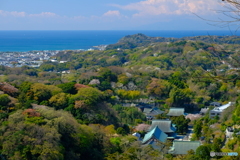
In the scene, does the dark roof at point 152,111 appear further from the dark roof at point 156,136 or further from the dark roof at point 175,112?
the dark roof at point 156,136

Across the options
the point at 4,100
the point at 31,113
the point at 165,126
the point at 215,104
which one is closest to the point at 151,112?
the point at 165,126

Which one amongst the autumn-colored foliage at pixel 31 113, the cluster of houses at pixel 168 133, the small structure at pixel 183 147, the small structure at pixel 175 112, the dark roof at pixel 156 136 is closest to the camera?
the autumn-colored foliage at pixel 31 113

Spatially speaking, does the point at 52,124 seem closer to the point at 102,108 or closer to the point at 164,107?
the point at 102,108

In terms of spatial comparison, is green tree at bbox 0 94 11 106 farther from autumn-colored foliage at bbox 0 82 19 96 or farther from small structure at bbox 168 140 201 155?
small structure at bbox 168 140 201 155

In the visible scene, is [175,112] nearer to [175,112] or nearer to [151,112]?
[175,112]

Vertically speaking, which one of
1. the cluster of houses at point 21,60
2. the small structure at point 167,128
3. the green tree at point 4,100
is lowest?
the cluster of houses at point 21,60

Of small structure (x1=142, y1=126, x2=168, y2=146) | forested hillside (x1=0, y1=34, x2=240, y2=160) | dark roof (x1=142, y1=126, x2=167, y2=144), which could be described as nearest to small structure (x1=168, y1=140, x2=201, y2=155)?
forested hillside (x1=0, y1=34, x2=240, y2=160)

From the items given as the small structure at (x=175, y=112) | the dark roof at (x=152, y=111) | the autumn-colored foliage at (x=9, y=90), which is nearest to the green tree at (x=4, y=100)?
the autumn-colored foliage at (x=9, y=90)

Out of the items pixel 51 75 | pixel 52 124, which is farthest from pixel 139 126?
pixel 51 75

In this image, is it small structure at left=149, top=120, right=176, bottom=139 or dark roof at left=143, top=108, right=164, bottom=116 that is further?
dark roof at left=143, top=108, right=164, bottom=116
